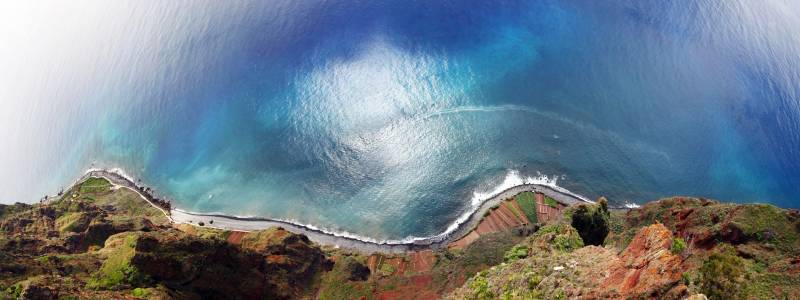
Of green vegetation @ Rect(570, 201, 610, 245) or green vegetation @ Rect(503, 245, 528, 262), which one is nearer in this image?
green vegetation @ Rect(503, 245, 528, 262)

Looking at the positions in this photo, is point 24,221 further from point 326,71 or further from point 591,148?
point 591,148

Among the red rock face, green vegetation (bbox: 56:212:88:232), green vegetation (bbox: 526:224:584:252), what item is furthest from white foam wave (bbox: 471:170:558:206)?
green vegetation (bbox: 56:212:88:232)

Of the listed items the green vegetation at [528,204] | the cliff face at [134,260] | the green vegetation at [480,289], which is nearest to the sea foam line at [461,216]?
the green vegetation at [528,204]

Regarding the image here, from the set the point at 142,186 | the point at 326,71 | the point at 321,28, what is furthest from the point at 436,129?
the point at 142,186

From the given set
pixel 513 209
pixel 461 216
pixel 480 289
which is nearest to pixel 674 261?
pixel 480 289

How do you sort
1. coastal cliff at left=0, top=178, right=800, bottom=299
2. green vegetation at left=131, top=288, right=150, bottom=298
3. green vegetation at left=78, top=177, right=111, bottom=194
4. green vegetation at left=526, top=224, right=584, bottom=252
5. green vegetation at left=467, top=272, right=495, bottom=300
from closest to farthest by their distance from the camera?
coastal cliff at left=0, top=178, right=800, bottom=299 < green vegetation at left=467, top=272, right=495, bottom=300 < green vegetation at left=131, top=288, right=150, bottom=298 < green vegetation at left=526, top=224, right=584, bottom=252 < green vegetation at left=78, top=177, right=111, bottom=194

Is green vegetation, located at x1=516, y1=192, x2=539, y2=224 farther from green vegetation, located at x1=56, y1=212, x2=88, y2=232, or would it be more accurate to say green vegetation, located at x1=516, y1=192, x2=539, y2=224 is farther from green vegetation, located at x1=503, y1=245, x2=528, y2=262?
green vegetation, located at x1=56, y1=212, x2=88, y2=232
